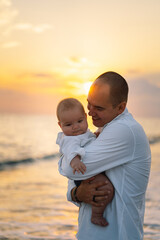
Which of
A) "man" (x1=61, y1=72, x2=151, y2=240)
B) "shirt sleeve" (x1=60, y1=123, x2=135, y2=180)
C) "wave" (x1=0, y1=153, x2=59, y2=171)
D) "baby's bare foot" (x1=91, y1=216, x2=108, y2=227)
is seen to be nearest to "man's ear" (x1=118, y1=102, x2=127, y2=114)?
"man" (x1=61, y1=72, x2=151, y2=240)

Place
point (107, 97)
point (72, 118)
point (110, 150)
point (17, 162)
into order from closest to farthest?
point (110, 150) → point (107, 97) → point (72, 118) → point (17, 162)

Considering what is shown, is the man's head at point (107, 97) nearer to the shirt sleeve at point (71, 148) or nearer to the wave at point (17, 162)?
the shirt sleeve at point (71, 148)

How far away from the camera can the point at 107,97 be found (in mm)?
2627

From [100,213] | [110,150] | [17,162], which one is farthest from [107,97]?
[17,162]

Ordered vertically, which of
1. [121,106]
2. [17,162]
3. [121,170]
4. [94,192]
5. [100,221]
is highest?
[121,106]

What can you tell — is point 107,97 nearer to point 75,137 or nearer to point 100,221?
point 75,137

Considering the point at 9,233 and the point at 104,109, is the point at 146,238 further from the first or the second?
the point at 104,109

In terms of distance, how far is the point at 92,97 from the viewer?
8.81 ft

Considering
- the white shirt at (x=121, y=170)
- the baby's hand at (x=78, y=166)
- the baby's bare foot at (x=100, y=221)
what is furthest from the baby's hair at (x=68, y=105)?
the baby's bare foot at (x=100, y=221)

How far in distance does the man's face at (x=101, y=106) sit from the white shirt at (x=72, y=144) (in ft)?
0.64

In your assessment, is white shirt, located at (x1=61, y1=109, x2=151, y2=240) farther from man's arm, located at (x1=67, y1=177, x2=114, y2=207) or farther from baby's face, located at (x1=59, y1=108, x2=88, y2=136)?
baby's face, located at (x1=59, y1=108, x2=88, y2=136)

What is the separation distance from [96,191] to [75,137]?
1.64 ft

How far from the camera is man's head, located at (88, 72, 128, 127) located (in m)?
2.63

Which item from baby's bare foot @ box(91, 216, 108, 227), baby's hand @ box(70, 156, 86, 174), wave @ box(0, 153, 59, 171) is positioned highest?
baby's hand @ box(70, 156, 86, 174)
